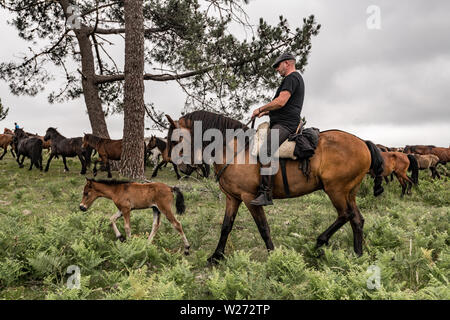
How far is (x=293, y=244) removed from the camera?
5.86 metres

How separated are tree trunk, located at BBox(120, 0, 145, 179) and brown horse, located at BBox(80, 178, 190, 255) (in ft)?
23.5

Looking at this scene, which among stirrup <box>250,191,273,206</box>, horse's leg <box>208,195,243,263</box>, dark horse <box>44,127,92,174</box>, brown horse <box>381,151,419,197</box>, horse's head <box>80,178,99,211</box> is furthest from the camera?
dark horse <box>44,127,92,174</box>

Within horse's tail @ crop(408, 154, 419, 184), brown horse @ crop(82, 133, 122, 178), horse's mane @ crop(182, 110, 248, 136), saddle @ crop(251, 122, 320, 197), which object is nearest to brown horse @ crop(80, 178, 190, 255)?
horse's mane @ crop(182, 110, 248, 136)

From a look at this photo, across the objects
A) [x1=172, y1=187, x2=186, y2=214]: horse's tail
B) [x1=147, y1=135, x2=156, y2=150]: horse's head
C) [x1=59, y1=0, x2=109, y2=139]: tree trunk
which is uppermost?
[x1=59, y1=0, x2=109, y2=139]: tree trunk

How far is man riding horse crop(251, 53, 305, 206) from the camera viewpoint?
514 centimetres

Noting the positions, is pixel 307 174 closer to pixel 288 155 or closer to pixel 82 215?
pixel 288 155

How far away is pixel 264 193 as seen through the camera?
17.0 feet

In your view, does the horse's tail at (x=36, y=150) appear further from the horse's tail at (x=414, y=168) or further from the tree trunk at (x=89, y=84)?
the horse's tail at (x=414, y=168)

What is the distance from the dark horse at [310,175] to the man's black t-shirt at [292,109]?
0.61m

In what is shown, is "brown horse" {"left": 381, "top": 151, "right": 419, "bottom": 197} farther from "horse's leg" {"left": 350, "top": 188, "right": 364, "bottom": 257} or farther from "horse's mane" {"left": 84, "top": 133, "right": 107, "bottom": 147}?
"horse's mane" {"left": 84, "top": 133, "right": 107, "bottom": 147}

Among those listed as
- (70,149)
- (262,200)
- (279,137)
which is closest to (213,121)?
(279,137)
